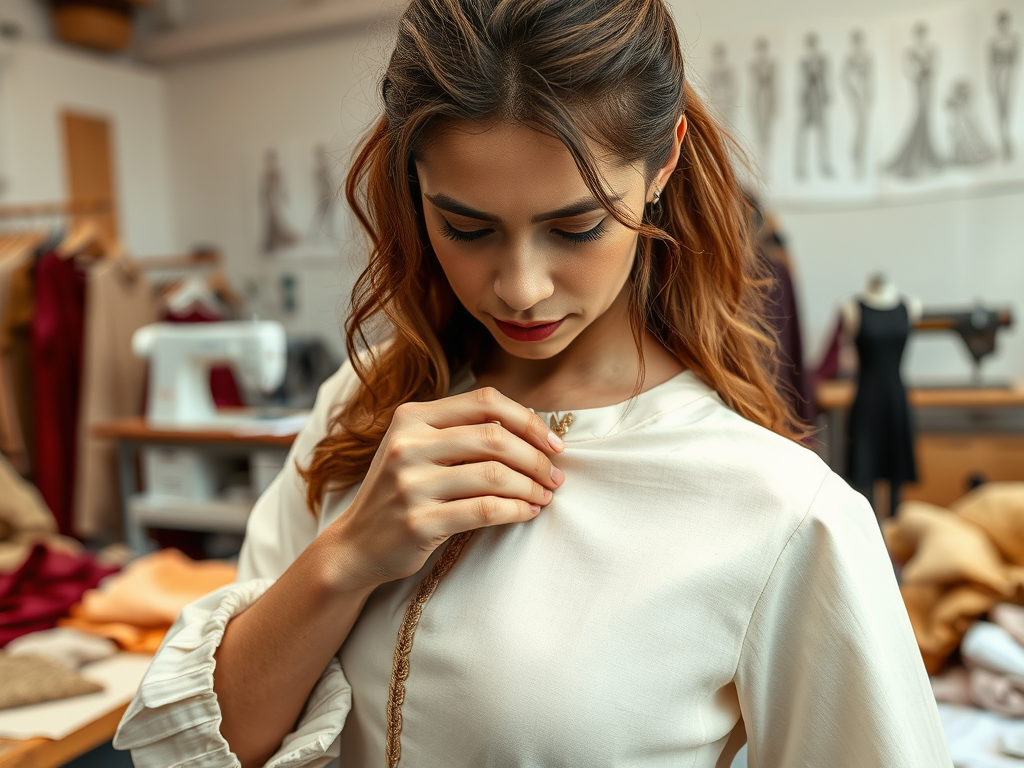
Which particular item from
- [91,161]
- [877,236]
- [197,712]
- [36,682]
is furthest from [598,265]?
[91,161]

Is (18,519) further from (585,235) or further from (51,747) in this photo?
(585,235)

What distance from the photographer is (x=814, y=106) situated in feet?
13.2

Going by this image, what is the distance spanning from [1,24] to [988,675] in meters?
5.34

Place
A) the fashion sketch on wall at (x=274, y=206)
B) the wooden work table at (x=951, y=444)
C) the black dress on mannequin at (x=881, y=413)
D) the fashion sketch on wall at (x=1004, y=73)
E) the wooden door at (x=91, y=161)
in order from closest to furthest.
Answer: the black dress on mannequin at (x=881, y=413) < the wooden work table at (x=951, y=444) < the fashion sketch on wall at (x=1004, y=73) < the wooden door at (x=91, y=161) < the fashion sketch on wall at (x=274, y=206)

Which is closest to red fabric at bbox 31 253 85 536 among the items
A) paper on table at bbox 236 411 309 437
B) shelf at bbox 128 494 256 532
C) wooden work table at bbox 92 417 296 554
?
wooden work table at bbox 92 417 296 554

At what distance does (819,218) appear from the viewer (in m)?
4.11

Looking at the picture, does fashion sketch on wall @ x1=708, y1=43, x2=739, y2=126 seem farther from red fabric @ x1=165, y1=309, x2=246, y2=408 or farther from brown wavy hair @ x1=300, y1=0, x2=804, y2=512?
brown wavy hair @ x1=300, y1=0, x2=804, y2=512

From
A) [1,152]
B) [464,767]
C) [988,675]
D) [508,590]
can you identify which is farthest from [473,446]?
[1,152]

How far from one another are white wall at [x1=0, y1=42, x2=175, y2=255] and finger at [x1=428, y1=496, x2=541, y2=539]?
4.69 metres

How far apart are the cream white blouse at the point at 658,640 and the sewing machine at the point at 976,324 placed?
2.81 meters

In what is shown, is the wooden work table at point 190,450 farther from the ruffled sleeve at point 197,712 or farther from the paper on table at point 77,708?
the ruffled sleeve at point 197,712

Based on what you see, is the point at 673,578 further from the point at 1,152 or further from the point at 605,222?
the point at 1,152

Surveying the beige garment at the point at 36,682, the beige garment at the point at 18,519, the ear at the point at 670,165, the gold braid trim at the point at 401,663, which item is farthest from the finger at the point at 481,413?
the beige garment at the point at 18,519

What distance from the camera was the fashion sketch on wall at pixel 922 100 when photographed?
12.6 feet
